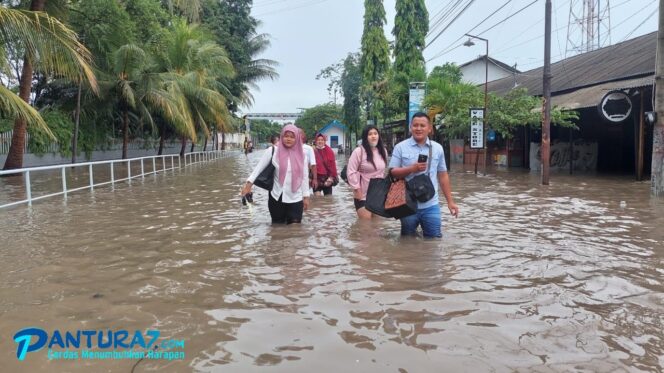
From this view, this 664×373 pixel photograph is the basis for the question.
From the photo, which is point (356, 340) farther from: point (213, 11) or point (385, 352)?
point (213, 11)

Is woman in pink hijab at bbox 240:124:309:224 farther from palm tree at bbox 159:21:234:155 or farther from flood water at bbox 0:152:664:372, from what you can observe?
palm tree at bbox 159:21:234:155

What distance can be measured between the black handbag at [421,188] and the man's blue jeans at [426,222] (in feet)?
1.00

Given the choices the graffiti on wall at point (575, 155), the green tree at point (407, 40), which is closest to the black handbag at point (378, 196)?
the graffiti on wall at point (575, 155)

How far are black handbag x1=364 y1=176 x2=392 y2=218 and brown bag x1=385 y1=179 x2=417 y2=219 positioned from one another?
6cm

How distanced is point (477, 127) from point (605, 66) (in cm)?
654

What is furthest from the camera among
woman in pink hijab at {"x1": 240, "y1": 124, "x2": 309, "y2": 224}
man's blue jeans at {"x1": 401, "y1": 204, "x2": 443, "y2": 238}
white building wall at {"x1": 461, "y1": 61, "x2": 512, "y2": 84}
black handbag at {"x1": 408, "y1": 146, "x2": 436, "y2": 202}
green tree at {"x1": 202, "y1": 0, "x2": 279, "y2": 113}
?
white building wall at {"x1": 461, "y1": 61, "x2": 512, "y2": 84}

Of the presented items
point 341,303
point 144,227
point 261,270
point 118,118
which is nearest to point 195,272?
point 261,270

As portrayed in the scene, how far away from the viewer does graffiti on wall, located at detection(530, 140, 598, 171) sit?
2119cm

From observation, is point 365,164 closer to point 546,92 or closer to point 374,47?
point 546,92

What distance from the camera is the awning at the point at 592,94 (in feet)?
49.7

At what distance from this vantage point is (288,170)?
22.6ft

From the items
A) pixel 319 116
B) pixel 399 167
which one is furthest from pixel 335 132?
pixel 399 167

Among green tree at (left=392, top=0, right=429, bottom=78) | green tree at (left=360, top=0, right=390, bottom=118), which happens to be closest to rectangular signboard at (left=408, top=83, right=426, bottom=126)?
green tree at (left=392, top=0, right=429, bottom=78)

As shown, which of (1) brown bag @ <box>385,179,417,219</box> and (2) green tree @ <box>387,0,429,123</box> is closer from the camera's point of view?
(1) brown bag @ <box>385,179,417,219</box>
